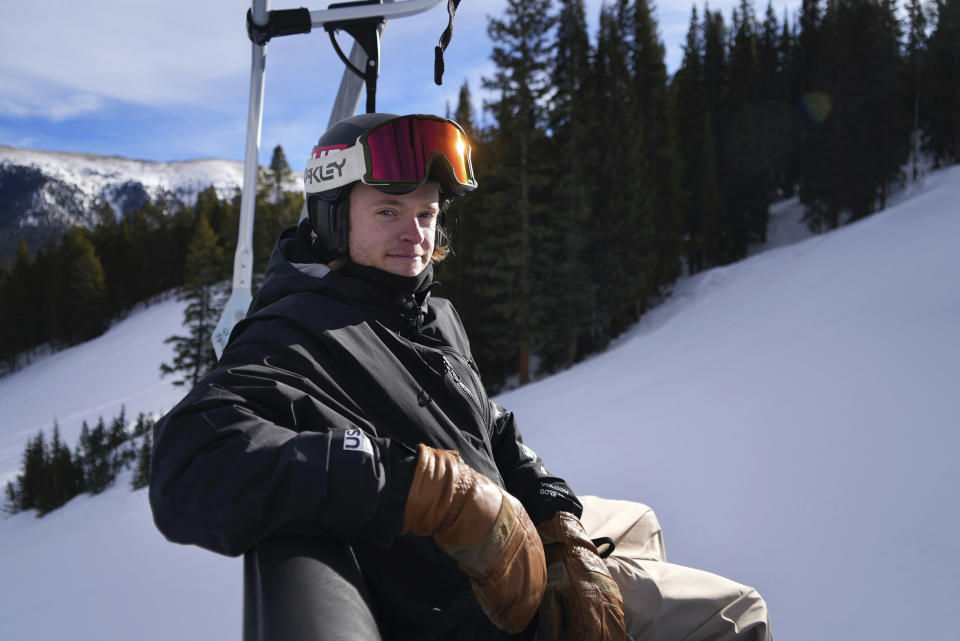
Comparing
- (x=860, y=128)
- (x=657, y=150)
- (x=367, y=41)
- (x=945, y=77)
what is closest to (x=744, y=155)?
(x=860, y=128)

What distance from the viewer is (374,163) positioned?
70.2 inches

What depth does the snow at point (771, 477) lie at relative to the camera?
2.95 meters

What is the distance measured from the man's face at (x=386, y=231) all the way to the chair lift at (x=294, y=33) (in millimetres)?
1226

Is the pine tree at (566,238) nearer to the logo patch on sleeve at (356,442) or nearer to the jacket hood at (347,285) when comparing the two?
the jacket hood at (347,285)

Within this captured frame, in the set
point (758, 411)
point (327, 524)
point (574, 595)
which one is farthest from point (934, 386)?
point (327, 524)

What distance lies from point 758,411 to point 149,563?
537 cm

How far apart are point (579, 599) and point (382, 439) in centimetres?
76

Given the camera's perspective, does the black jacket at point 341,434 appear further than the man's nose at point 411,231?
No

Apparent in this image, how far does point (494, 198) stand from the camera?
19938 mm

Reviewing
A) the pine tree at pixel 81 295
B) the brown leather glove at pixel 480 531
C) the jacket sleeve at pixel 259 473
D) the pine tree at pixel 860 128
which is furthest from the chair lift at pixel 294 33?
the pine tree at pixel 81 295

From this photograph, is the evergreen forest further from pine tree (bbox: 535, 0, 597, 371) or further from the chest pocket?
the chest pocket

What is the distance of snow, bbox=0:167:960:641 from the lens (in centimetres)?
295

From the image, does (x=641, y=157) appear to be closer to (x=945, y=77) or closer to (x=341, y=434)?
(x=945, y=77)

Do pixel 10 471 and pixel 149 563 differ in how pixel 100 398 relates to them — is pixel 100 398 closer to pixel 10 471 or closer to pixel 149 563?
pixel 10 471
